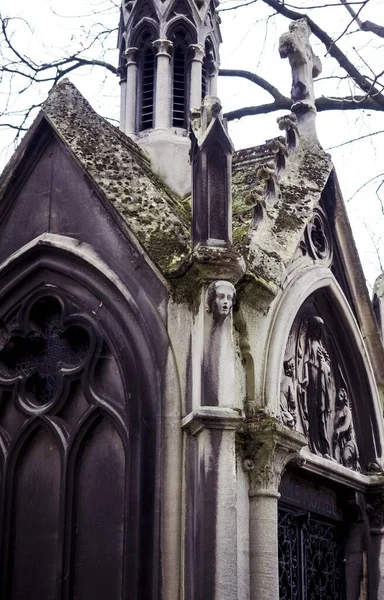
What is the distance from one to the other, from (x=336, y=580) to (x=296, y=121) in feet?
16.5

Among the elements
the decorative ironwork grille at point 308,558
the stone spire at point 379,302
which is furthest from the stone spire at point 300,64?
the decorative ironwork grille at point 308,558

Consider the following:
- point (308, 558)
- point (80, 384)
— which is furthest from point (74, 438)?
point (308, 558)

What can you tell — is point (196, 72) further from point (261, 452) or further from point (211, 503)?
point (211, 503)

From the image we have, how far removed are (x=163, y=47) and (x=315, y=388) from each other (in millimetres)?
5000

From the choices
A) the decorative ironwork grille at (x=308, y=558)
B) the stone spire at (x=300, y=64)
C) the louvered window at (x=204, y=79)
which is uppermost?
the louvered window at (x=204, y=79)

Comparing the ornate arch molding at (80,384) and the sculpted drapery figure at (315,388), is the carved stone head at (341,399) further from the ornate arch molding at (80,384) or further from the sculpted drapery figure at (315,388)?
the ornate arch molding at (80,384)

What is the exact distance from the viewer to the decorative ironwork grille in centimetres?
1057

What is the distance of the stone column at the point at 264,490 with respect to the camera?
9344mm

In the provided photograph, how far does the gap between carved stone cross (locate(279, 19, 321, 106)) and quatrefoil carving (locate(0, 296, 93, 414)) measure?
164 inches

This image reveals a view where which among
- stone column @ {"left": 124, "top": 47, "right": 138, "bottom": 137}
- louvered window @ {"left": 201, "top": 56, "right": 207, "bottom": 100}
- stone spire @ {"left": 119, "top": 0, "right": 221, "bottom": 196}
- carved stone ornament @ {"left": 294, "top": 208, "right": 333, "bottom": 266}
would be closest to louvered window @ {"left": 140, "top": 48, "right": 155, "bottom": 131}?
stone spire @ {"left": 119, "top": 0, "right": 221, "bottom": 196}

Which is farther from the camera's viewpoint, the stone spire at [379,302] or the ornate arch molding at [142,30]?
the ornate arch molding at [142,30]

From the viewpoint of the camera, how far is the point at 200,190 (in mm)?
9977

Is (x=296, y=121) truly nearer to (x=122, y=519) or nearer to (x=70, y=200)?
(x=70, y=200)

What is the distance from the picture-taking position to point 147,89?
556 inches
